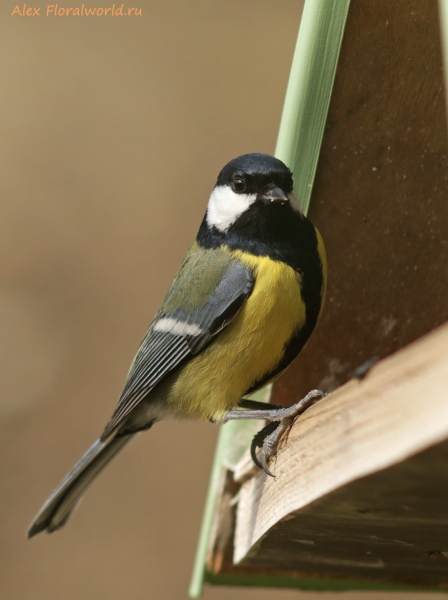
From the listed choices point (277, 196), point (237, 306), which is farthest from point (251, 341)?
point (277, 196)

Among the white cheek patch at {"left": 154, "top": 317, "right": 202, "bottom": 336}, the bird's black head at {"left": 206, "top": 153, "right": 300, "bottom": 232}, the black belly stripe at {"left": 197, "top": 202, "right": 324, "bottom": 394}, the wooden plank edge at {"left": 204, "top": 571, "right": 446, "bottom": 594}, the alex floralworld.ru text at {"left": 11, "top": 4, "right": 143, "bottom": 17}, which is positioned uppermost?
the alex floralworld.ru text at {"left": 11, "top": 4, "right": 143, "bottom": 17}

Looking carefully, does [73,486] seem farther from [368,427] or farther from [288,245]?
[368,427]

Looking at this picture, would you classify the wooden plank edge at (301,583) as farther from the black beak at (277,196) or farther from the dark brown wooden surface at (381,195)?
the black beak at (277,196)

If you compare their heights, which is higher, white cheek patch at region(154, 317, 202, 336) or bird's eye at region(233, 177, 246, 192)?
bird's eye at region(233, 177, 246, 192)

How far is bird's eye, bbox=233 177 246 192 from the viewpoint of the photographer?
1.76 metres

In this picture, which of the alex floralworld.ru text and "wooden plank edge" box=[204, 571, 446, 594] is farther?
the alex floralworld.ru text

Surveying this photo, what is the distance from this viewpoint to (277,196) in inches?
64.8

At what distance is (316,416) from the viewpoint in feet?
3.57

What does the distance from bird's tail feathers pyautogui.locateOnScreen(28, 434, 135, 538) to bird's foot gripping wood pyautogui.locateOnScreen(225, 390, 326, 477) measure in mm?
438

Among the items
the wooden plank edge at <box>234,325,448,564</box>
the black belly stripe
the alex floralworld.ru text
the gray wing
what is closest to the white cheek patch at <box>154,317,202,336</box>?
the gray wing

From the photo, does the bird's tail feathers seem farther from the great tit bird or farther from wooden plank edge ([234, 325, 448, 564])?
wooden plank edge ([234, 325, 448, 564])

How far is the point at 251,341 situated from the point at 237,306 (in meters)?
0.08

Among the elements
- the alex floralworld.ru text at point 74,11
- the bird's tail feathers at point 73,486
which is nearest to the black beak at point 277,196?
the bird's tail feathers at point 73,486

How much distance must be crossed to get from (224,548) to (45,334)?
2.24 meters
